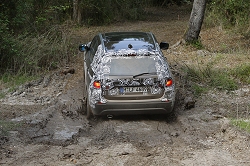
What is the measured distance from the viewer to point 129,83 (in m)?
9.46

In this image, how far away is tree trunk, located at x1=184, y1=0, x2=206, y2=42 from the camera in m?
16.9

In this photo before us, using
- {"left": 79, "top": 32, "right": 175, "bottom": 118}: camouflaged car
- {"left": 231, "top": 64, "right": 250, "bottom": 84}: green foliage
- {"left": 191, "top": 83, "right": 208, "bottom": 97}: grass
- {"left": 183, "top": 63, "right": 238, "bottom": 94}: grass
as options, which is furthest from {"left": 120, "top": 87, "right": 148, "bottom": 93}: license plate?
{"left": 231, "top": 64, "right": 250, "bottom": 84}: green foliage

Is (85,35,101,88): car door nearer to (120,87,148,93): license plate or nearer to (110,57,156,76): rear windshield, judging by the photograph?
(110,57,156,76): rear windshield

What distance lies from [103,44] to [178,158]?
362 cm

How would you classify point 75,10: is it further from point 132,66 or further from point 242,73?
point 132,66

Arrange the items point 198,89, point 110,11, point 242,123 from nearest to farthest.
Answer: point 242,123, point 198,89, point 110,11

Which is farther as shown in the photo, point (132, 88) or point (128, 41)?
point (128, 41)

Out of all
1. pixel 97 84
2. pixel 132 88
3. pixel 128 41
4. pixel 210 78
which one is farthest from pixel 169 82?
pixel 210 78

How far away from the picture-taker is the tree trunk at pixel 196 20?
16.9m

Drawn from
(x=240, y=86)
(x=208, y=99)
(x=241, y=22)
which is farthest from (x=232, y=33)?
(x=208, y=99)

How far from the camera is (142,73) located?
31.3 feet

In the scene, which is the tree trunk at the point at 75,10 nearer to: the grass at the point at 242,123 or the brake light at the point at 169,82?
the brake light at the point at 169,82

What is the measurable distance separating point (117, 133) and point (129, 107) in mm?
669

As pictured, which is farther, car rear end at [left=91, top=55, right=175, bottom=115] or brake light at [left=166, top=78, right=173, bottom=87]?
brake light at [left=166, top=78, right=173, bottom=87]
